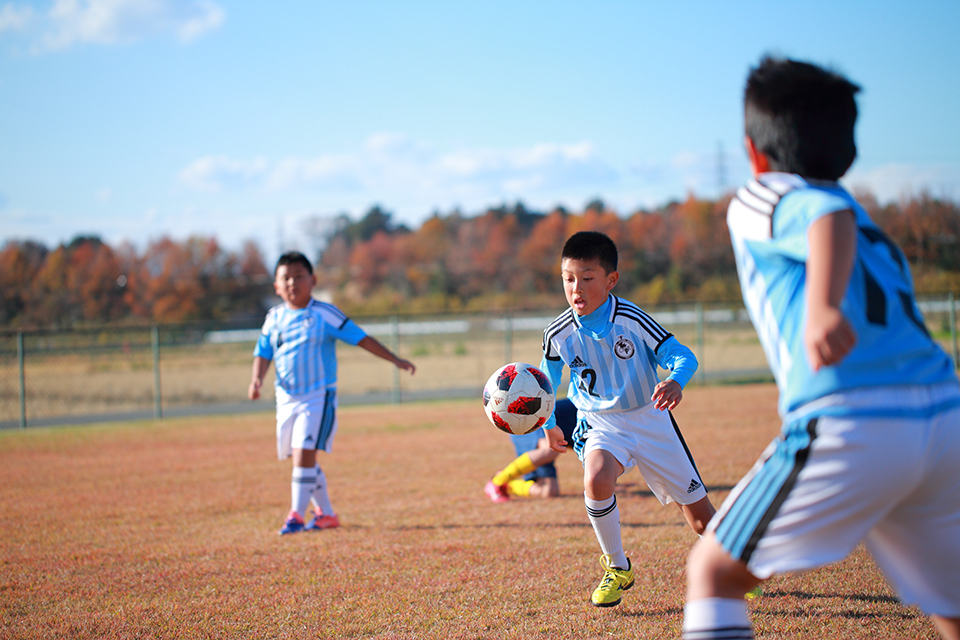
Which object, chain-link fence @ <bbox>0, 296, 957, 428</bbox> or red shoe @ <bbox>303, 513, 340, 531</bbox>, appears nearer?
red shoe @ <bbox>303, 513, 340, 531</bbox>

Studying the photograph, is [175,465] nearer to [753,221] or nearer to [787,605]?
[787,605]

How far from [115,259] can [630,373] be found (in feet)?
178

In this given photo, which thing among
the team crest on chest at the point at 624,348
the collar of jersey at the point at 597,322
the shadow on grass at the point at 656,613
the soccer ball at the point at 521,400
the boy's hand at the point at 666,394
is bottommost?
the shadow on grass at the point at 656,613

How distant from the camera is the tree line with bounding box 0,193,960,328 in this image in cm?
4050

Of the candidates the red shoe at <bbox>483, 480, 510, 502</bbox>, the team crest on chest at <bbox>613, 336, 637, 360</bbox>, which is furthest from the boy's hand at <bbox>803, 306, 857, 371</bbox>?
the red shoe at <bbox>483, 480, 510, 502</bbox>

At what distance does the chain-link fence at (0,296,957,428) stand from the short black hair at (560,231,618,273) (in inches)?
483

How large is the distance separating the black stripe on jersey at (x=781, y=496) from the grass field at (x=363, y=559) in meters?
1.68

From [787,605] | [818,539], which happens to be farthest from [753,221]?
[787,605]

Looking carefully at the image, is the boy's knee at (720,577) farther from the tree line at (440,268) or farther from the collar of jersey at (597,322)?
the tree line at (440,268)

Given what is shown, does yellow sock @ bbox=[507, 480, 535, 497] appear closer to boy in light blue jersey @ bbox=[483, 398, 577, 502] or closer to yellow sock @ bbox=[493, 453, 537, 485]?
boy in light blue jersey @ bbox=[483, 398, 577, 502]

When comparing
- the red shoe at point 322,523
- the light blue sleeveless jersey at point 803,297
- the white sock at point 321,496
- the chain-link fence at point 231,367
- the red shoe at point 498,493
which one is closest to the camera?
the light blue sleeveless jersey at point 803,297

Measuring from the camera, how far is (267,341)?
6.17 metres

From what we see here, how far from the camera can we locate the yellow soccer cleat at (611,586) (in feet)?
11.8

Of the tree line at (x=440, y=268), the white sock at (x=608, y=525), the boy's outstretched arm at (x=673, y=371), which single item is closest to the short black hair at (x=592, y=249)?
the boy's outstretched arm at (x=673, y=371)
